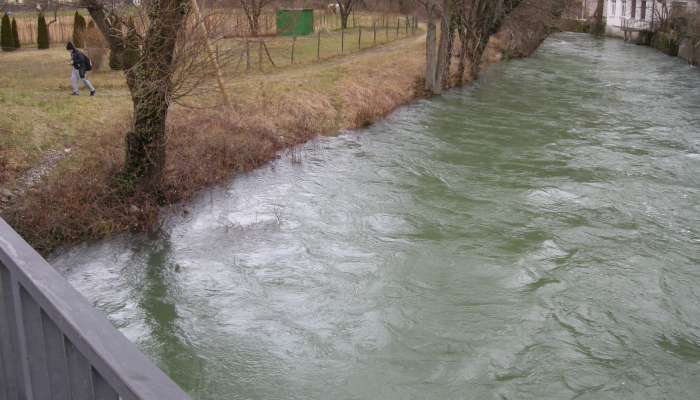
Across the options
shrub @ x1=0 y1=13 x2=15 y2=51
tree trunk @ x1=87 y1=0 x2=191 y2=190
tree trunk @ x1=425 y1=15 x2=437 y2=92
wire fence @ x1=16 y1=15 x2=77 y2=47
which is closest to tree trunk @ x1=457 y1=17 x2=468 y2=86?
tree trunk @ x1=425 y1=15 x2=437 y2=92

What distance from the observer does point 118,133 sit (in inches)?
566

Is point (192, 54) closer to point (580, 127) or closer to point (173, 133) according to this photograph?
point (173, 133)

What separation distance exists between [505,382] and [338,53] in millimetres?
22918

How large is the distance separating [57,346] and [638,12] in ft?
193

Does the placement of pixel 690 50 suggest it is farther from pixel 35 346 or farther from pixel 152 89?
pixel 35 346

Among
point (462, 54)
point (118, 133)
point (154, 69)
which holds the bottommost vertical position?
point (118, 133)

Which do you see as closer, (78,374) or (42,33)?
(78,374)

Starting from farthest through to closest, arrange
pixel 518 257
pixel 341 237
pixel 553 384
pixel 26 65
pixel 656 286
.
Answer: pixel 26 65 → pixel 341 237 → pixel 518 257 → pixel 656 286 → pixel 553 384

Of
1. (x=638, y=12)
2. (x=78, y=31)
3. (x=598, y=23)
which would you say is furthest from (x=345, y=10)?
(x=638, y=12)

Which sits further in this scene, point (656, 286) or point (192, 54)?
point (192, 54)

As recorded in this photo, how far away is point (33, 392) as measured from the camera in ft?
9.01

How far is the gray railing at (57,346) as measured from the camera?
6.14 ft

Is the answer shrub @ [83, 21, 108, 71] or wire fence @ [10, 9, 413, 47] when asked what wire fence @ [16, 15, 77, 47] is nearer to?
wire fence @ [10, 9, 413, 47]

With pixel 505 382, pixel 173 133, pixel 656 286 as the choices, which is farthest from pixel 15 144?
pixel 656 286
